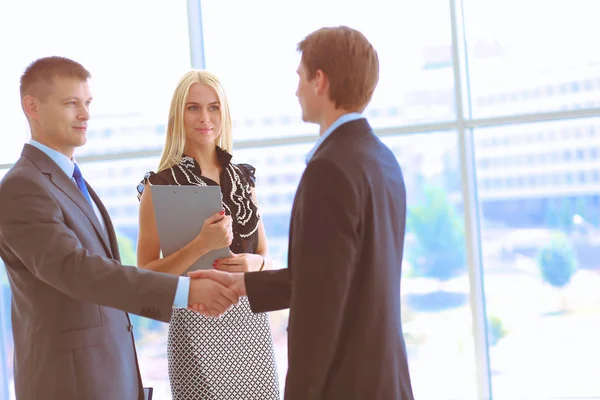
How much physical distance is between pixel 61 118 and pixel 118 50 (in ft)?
7.55

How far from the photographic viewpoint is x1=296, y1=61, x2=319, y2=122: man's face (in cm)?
194

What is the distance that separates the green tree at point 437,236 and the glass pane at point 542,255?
0.15m

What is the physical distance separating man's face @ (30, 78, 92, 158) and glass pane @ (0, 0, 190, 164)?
6.67 feet

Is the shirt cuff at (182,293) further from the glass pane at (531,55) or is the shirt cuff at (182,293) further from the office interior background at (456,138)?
the glass pane at (531,55)

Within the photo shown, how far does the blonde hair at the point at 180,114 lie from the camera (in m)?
2.78

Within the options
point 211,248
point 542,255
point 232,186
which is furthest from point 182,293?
point 542,255

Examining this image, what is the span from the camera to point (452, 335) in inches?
164

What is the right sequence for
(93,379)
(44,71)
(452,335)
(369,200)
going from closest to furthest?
(369,200)
(93,379)
(44,71)
(452,335)

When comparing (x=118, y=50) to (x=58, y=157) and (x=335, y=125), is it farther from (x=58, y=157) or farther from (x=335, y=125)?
(x=335, y=125)

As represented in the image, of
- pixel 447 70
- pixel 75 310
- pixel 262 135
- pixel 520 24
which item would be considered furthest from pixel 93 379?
pixel 520 24

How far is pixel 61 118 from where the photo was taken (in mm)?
2307

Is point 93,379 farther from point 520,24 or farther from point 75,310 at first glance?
point 520,24

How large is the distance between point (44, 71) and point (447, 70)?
2.32 metres

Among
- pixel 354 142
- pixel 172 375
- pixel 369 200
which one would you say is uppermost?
pixel 354 142
